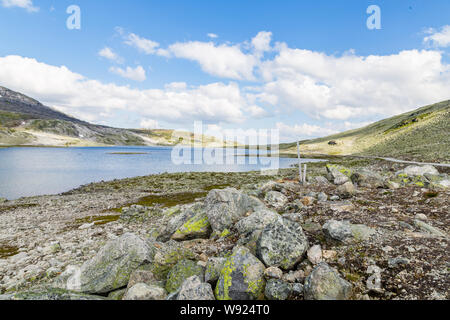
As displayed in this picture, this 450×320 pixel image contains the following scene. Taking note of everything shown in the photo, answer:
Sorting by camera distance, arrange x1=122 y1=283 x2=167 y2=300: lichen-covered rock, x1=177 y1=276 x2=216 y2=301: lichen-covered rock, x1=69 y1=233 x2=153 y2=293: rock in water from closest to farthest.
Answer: x1=177 y1=276 x2=216 y2=301: lichen-covered rock
x1=122 y1=283 x2=167 y2=300: lichen-covered rock
x1=69 y1=233 x2=153 y2=293: rock in water

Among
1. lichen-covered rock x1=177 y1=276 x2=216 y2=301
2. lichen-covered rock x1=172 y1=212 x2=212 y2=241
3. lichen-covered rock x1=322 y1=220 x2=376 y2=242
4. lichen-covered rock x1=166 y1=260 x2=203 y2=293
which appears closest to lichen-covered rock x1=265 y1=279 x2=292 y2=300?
lichen-covered rock x1=177 y1=276 x2=216 y2=301

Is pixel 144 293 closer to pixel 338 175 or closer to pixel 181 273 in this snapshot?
pixel 181 273

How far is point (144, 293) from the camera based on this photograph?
663 centimetres

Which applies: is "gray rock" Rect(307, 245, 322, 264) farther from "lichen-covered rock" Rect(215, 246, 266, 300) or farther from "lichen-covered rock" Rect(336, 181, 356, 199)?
"lichen-covered rock" Rect(336, 181, 356, 199)

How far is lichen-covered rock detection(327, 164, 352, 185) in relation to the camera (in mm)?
17475

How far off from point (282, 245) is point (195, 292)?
305cm

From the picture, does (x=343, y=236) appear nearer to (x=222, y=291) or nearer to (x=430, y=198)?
(x=222, y=291)

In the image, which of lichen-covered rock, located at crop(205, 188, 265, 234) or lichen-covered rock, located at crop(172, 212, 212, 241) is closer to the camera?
lichen-covered rock, located at crop(205, 188, 265, 234)

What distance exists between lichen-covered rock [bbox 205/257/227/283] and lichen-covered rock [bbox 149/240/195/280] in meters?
1.55

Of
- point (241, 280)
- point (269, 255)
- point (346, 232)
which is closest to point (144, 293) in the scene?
point (241, 280)

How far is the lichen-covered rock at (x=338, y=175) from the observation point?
17.5 metres
